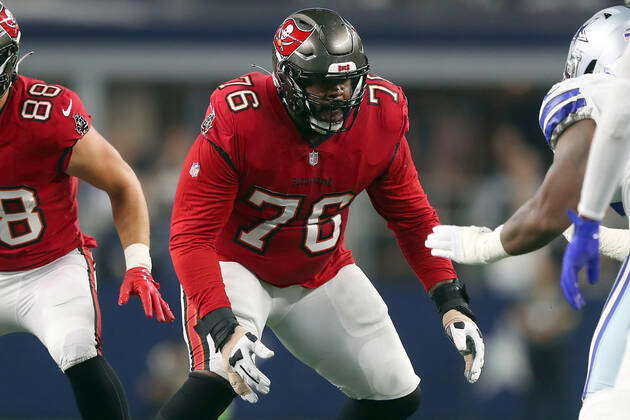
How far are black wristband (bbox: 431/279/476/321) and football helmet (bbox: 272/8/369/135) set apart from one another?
699 millimetres

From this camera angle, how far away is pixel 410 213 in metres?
4.40

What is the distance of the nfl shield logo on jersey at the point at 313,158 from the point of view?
4.16 meters

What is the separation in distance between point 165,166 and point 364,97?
12.7 ft

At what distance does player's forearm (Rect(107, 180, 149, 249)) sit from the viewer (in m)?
4.45

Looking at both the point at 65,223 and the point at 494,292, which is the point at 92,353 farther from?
the point at 494,292

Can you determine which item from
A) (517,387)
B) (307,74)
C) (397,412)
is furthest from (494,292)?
(307,74)

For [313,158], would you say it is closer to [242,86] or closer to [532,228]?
[242,86]

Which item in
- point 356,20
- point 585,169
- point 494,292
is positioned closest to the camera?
point 585,169

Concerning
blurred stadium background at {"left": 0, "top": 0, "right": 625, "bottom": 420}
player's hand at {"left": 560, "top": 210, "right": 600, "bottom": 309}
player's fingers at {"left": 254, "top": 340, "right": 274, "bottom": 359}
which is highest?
player's hand at {"left": 560, "top": 210, "right": 600, "bottom": 309}

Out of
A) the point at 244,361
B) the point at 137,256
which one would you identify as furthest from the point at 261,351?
the point at 137,256

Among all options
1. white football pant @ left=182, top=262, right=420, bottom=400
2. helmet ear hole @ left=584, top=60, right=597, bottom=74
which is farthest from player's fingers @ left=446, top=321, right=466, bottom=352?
helmet ear hole @ left=584, top=60, right=597, bottom=74

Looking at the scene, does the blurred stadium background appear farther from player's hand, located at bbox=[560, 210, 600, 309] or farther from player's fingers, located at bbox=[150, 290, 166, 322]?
player's hand, located at bbox=[560, 210, 600, 309]

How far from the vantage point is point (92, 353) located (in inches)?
164

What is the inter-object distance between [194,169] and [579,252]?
1.46m
